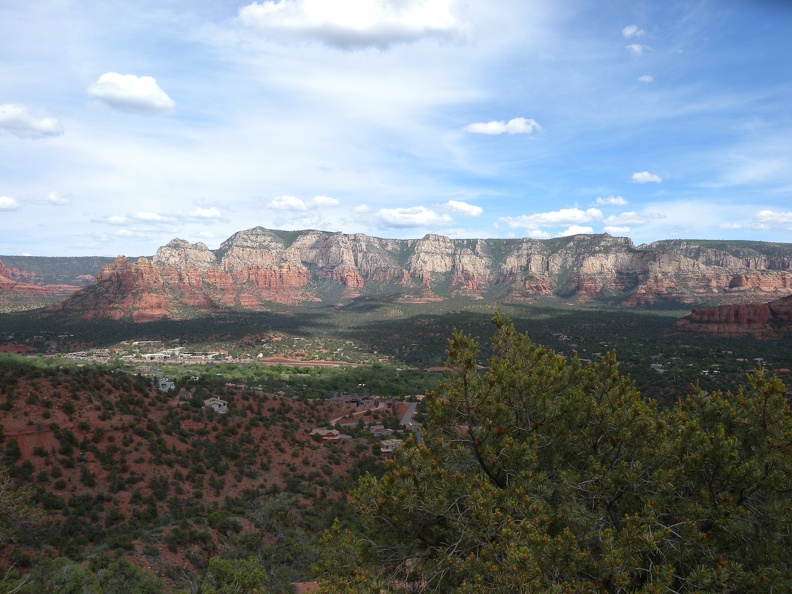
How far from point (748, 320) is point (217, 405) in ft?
367

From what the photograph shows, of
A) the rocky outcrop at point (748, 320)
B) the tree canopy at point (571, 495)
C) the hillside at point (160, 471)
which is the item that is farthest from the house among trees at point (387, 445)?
the rocky outcrop at point (748, 320)

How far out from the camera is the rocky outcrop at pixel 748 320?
3841 inches

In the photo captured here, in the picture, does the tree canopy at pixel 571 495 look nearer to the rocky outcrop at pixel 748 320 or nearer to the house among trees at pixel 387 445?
the house among trees at pixel 387 445

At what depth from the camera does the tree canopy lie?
24.7 feet

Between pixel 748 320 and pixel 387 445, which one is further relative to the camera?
pixel 748 320

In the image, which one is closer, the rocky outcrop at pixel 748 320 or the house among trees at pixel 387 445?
the house among trees at pixel 387 445

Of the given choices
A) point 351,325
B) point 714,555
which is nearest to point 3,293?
point 351,325

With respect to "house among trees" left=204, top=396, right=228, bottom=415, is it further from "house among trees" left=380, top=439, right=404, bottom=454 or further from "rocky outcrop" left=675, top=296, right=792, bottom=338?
"rocky outcrop" left=675, top=296, right=792, bottom=338

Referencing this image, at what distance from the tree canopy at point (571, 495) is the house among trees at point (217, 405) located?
38208mm

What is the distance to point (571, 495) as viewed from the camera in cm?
880

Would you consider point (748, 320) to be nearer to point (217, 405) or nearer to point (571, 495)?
point (217, 405)

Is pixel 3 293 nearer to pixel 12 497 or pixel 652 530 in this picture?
pixel 12 497


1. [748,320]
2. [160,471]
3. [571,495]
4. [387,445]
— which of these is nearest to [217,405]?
[160,471]

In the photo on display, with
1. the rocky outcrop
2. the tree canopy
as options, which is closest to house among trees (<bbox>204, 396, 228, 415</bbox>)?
the tree canopy
